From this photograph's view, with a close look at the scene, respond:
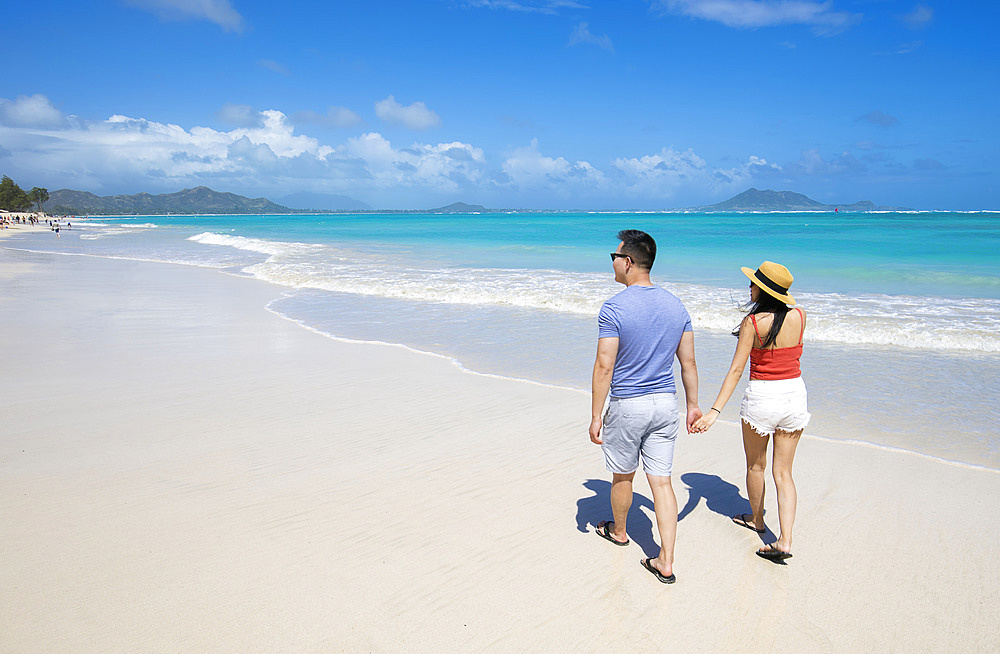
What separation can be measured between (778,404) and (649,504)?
54.8 inches

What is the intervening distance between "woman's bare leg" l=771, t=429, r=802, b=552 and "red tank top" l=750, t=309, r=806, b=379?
0.38m

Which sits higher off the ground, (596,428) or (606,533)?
(596,428)

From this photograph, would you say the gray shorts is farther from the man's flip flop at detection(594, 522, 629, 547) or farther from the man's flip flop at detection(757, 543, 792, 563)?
the man's flip flop at detection(757, 543, 792, 563)

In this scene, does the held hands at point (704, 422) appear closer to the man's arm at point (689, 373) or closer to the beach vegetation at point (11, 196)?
the man's arm at point (689, 373)

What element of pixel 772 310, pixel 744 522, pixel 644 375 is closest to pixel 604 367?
pixel 644 375

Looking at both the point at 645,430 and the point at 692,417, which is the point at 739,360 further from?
the point at 645,430

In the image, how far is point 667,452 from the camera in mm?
3359

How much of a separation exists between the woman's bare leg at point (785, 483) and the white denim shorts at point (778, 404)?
0.28ft

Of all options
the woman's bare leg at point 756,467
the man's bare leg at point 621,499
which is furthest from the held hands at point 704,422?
the man's bare leg at point 621,499

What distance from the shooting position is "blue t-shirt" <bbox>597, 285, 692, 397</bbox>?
323 cm

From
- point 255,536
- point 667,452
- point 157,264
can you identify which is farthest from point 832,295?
point 157,264

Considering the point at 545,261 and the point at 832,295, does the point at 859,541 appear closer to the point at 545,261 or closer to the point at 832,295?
the point at 832,295

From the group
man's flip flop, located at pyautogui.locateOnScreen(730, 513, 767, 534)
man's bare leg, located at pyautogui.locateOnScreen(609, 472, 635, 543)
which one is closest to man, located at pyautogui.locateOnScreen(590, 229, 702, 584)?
man's bare leg, located at pyautogui.locateOnScreen(609, 472, 635, 543)

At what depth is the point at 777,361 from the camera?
351 cm
